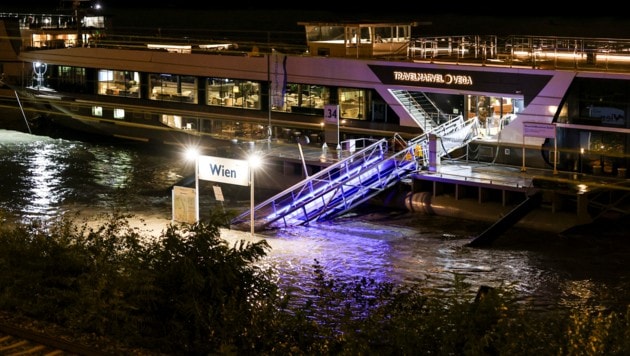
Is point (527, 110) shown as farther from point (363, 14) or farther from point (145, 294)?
point (363, 14)

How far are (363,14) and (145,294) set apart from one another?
331ft

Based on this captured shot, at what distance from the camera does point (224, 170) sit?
2895 centimetres

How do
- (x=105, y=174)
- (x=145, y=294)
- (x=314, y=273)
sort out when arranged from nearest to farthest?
(x=145, y=294)
(x=314, y=273)
(x=105, y=174)

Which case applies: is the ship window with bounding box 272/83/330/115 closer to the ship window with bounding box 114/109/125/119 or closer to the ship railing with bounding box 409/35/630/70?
the ship railing with bounding box 409/35/630/70

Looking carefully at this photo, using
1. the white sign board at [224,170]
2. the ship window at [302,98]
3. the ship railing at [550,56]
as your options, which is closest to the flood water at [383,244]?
the white sign board at [224,170]

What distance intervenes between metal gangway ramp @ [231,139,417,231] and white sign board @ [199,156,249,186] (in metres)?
1.95

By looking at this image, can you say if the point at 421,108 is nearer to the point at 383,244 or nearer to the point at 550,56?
the point at 550,56

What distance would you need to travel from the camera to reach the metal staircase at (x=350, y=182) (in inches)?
1246

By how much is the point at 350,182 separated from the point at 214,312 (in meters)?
18.2

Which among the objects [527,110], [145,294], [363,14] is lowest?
[145,294]

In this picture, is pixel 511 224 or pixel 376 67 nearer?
pixel 511 224

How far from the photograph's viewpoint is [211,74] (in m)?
44.9

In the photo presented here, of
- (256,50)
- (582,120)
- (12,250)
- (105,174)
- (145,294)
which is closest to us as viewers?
(145,294)

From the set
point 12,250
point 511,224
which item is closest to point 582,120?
point 511,224
